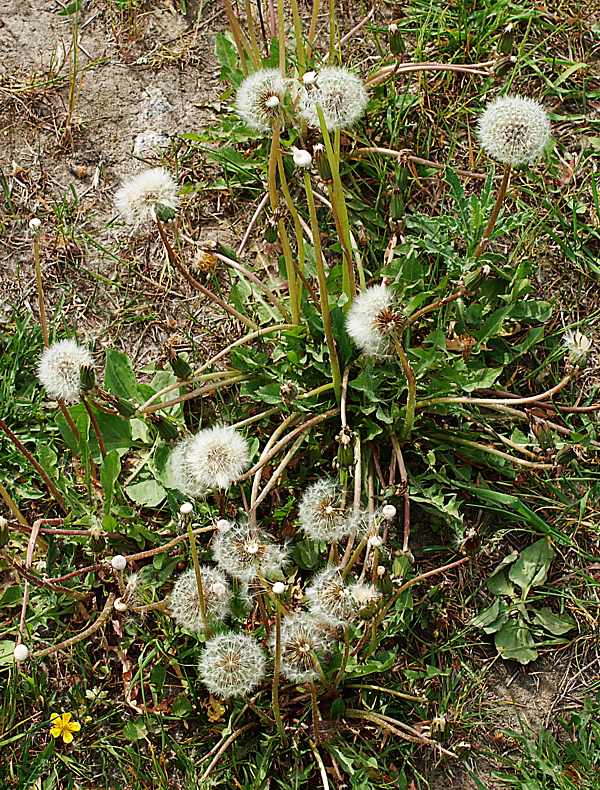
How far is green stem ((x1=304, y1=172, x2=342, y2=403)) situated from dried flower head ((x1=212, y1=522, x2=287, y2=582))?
529mm

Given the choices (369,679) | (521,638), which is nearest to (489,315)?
(521,638)

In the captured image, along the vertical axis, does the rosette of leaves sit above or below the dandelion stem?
below

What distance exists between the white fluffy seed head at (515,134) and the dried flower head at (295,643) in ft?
4.78

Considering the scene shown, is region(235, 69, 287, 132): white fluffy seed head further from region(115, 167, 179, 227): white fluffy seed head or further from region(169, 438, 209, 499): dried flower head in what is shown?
region(169, 438, 209, 499): dried flower head

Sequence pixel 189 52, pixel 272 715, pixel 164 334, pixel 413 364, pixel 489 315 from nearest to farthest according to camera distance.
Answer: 1. pixel 272 715
2. pixel 413 364
3. pixel 489 315
4. pixel 164 334
5. pixel 189 52

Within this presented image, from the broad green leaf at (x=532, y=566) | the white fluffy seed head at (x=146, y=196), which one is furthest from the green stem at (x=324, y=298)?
the broad green leaf at (x=532, y=566)

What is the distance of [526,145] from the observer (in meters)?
2.76

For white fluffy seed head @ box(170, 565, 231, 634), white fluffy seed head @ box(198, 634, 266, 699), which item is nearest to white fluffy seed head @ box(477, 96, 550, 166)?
white fluffy seed head @ box(170, 565, 231, 634)

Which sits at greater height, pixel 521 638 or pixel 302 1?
pixel 302 1

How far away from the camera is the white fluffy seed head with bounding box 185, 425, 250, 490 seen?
258cm

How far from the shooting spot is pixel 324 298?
2701mm

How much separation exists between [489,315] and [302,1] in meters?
1.62

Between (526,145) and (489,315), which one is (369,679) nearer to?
(489,315)

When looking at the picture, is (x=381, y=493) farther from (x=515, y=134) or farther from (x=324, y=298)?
(x=515, y=134)
